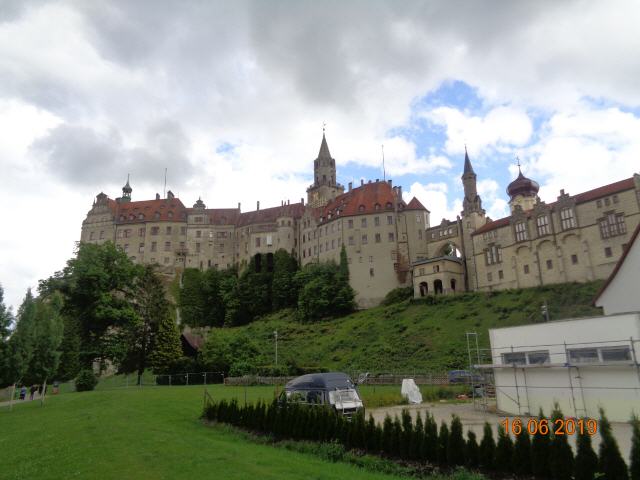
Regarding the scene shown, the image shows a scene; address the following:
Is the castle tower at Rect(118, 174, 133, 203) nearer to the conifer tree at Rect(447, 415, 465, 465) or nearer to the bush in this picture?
the bush

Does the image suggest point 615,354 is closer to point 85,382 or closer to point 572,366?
point 572,366

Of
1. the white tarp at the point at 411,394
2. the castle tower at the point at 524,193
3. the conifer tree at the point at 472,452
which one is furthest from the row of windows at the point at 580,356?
the castle tower at the point at 524,193

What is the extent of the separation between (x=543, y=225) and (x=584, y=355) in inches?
1881

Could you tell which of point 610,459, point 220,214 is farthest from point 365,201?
point 610,459

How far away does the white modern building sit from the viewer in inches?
781

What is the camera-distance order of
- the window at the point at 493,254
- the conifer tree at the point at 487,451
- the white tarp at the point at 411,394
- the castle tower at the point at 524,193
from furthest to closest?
the castle tower at the point at 524,193, the window at the point at 493,254, the white tarp at the point at 411,394, the conifer tree at the point at 487,451

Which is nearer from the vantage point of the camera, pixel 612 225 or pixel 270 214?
pixel 612 225

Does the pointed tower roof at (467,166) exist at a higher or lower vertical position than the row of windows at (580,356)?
higher

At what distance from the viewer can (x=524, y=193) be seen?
3103 inches

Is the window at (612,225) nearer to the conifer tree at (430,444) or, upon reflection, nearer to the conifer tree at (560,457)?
the conifer tree at (430,444)

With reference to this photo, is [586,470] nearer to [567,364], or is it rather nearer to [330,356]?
[567,364]

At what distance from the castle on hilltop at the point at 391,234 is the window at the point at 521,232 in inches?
6.0

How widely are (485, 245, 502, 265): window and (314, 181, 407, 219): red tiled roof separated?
742 inches

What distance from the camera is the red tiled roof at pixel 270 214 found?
100438mm
